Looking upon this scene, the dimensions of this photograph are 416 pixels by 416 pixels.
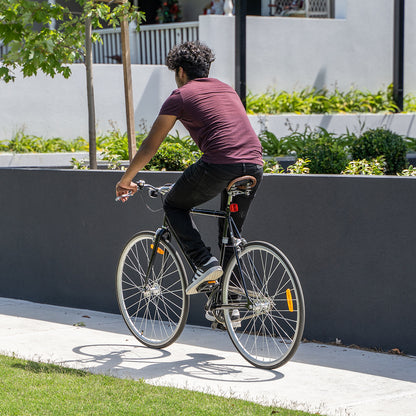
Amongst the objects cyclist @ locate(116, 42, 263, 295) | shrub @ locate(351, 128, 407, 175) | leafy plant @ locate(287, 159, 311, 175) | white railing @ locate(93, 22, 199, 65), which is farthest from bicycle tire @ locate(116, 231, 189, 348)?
white railing @ locate(93, 22, 199, 65)

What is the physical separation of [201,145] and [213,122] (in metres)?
0.19

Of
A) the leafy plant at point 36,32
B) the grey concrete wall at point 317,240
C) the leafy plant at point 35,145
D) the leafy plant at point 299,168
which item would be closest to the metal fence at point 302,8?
the leafy plant at point 35,145

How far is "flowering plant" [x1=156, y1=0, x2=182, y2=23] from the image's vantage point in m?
18.0

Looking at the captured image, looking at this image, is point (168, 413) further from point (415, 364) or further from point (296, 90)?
point (296, 90)

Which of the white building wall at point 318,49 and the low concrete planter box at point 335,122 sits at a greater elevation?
the white building wall at point 318,49

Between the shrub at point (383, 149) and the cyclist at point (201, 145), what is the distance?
3.76 metres

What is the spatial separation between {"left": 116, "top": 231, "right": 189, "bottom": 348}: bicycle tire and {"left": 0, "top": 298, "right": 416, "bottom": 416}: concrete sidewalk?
138 millimetres

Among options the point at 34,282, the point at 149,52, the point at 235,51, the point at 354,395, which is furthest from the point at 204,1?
the point at 354,395

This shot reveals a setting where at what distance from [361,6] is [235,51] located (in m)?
3.83

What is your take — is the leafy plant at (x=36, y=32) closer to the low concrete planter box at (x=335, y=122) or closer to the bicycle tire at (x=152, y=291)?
the bicycle tire at (x=152, y=291)

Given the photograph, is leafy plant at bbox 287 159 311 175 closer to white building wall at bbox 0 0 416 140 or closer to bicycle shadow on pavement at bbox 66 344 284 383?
bicycle shadow on pavement at bbox 66 344 284 383

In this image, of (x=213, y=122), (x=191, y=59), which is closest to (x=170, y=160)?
(x=191, y=59)

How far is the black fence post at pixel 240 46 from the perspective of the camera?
45.1 feet

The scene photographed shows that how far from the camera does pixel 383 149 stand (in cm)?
912
